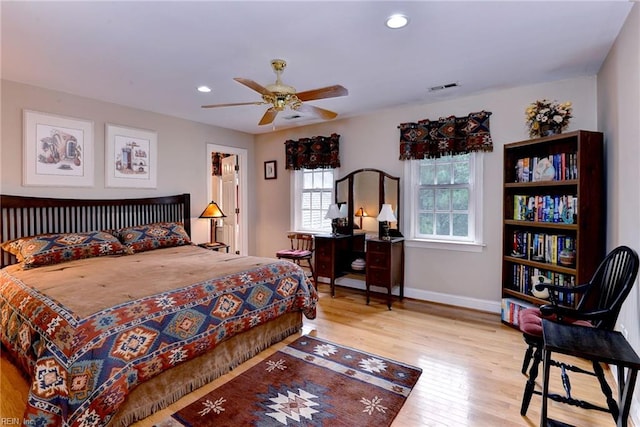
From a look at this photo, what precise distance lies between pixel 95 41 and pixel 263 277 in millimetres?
2270

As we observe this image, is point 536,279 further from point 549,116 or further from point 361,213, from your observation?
point 361,213

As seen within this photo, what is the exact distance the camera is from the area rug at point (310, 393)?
1972 mm

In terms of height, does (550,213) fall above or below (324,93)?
below

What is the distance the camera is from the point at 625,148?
7.23 ft

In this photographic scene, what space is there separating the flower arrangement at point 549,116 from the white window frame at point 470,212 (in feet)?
2.36

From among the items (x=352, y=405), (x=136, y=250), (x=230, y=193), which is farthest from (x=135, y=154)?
(x=352, y=405)

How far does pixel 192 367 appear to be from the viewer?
2.28 m

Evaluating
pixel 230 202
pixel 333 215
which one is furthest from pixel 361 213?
pixel 230 202

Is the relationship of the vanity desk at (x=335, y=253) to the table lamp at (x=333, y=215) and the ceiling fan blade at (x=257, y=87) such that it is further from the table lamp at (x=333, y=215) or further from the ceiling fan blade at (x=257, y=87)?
the ceiling fan blade at (x=257, y=87)

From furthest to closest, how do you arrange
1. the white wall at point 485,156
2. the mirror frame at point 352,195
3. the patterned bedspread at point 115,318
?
the mirror frame at point 352,195 < the white wall at point 485,156 < the patterned bedspread at point 115,318

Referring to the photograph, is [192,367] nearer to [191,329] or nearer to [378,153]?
[191,329]

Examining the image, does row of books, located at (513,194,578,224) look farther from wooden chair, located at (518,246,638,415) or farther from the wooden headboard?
the wooden headboard

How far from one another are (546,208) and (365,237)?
2127 mm

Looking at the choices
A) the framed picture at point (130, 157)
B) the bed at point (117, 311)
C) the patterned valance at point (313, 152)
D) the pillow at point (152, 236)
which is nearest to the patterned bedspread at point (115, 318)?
the bed at point (117, 311)
